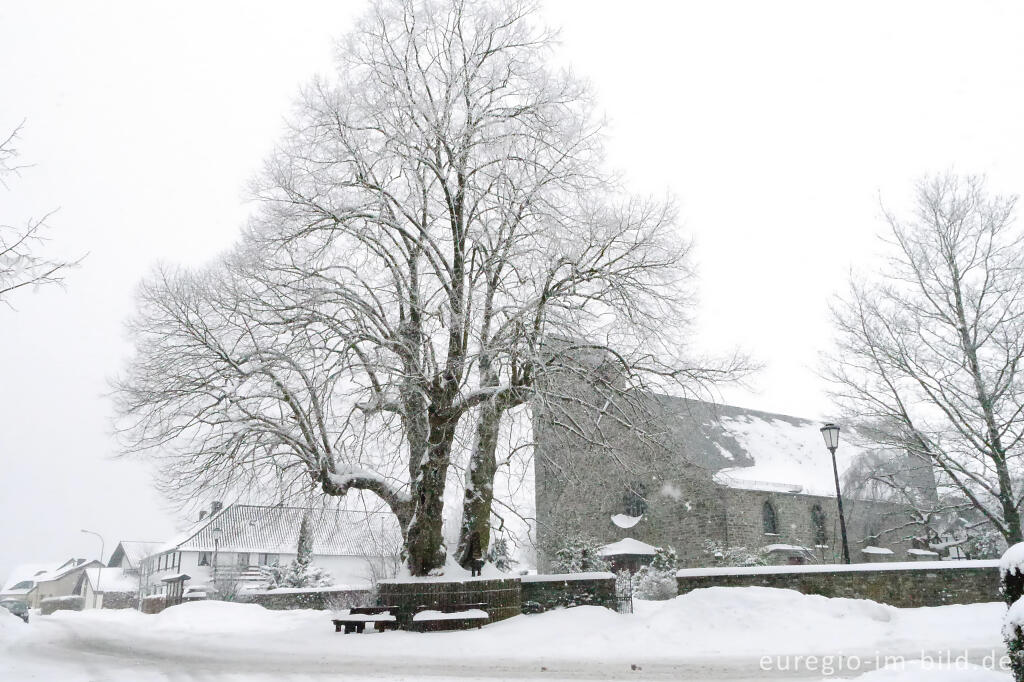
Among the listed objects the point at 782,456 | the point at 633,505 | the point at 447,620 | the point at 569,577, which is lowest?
the point at 447,620

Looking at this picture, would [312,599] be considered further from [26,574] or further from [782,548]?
[26,574]

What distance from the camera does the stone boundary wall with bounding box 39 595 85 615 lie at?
7650 centimetres

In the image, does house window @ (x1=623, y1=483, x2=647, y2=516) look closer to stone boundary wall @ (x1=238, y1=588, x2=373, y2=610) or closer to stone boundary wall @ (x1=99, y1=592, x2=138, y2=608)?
stone boundary wall @ (x1=238, y1=588, x2=373, y2=610)

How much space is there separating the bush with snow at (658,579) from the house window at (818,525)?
24.8 ft

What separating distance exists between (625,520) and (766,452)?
373 inches

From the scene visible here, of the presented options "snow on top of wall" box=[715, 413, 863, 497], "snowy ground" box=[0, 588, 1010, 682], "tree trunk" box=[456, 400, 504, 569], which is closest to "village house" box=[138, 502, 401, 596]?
"snow on top of wall" box=[715, 413, 863, 497]

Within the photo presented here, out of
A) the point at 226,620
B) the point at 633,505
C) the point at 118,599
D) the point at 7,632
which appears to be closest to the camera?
the point at 7,632

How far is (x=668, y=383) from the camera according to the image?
50.8ft

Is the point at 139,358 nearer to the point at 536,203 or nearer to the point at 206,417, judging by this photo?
the point at 206,417

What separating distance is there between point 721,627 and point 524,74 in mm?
12884

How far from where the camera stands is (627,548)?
3088 cm

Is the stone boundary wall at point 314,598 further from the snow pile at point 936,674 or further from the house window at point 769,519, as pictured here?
the snow pile at point 936,674

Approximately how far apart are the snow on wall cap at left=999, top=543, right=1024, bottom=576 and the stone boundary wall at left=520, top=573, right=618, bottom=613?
9645 millimetres

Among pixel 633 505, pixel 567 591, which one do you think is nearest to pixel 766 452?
pixel 633 505
